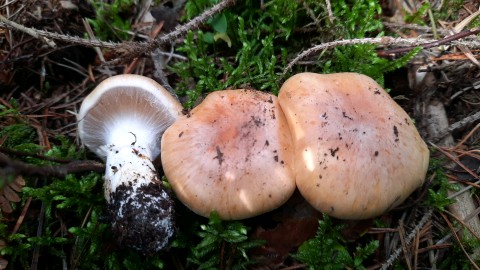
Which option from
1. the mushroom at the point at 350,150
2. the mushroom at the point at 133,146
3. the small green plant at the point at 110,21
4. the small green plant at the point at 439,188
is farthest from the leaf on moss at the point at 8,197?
the small green plant at the point at 439,188

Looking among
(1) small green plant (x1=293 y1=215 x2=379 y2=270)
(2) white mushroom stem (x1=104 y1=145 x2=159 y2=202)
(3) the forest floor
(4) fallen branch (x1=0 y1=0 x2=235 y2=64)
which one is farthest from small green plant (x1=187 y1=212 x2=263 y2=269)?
(4) fallen branch (x1=0 y1=0 x2=235 y2=64)

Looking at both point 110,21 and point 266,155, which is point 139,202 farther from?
point 110,21

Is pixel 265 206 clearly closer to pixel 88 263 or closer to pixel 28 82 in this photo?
pixel 88 263

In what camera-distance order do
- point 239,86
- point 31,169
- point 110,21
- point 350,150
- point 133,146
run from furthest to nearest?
point 110,21, point 239,86, point 133,146, point 350,150, point 31,169

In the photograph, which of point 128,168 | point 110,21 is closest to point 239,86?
point 128,168

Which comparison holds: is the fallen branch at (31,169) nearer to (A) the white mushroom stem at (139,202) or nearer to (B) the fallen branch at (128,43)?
(A) the white mushroom stem at (139,202)

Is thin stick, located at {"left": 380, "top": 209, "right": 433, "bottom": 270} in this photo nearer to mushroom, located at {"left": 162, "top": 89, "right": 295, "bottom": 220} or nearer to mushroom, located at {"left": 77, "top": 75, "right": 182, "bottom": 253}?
mushroom, located at {"left": 162, "top": 89, "right": 295, "bottom": 220}
